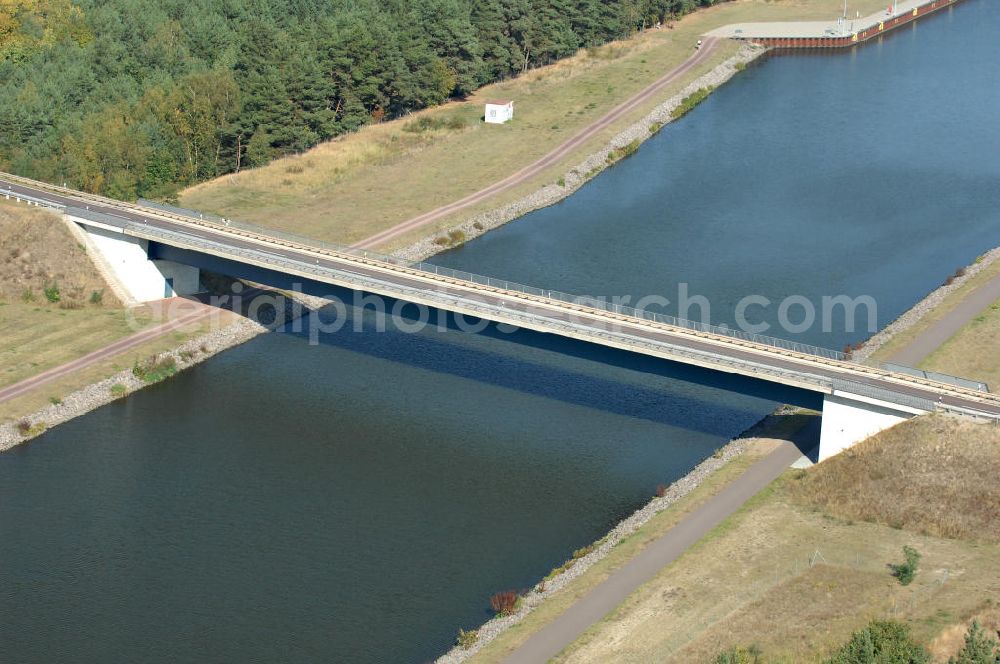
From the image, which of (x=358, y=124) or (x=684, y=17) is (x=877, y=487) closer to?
(x=358, y=124)

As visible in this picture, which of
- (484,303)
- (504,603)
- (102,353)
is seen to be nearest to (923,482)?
(504,603)

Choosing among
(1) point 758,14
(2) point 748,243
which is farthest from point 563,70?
(2) point 748,243

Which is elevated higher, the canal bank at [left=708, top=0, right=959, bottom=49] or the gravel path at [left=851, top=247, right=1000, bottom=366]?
the canal bank at [left=708, top=0, right=959, bottom=49]

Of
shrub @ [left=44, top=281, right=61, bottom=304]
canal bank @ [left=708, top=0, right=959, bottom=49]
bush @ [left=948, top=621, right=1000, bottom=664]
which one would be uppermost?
canal bank @ [left=708, top=0, right=959, bottom=49]

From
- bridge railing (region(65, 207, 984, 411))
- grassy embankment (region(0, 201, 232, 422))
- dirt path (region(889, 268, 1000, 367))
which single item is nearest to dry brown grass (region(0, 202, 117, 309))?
grassy embankment (region(0, 201, 232, 422))

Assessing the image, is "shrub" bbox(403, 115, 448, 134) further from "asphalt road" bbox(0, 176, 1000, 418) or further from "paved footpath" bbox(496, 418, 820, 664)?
"paved footpath" bbox(496, 418, 820, 664)

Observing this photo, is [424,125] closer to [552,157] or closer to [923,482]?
[552,157]
